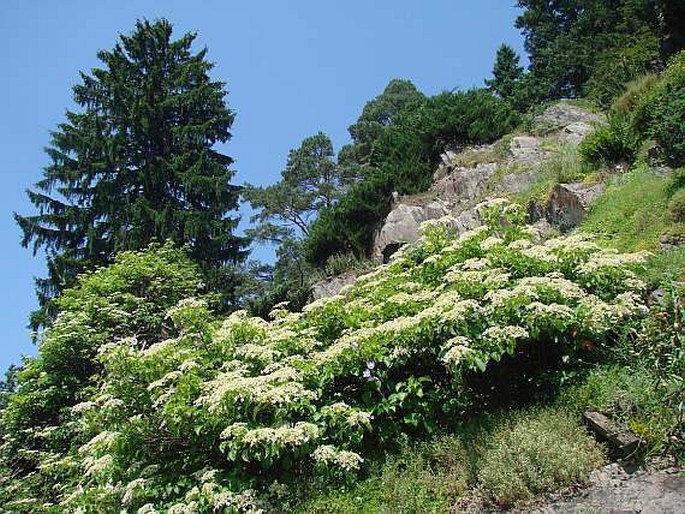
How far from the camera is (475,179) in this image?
13.5 metres

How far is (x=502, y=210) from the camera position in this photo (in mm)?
6898

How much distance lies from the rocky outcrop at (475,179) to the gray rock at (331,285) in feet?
3.16

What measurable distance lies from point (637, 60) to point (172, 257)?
45.8ft

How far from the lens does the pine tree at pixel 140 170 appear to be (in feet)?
55.6

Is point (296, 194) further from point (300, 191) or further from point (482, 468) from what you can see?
point (482, 468)

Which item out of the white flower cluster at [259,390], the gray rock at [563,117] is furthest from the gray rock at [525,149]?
the white flower cluster at [259,390]

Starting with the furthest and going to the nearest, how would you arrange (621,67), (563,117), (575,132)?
(621,67), (563,117), (575,132)

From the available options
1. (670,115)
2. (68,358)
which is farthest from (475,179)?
(68,358)

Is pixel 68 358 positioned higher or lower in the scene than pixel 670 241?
higher

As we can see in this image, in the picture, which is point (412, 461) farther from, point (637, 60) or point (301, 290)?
point (637, 60)

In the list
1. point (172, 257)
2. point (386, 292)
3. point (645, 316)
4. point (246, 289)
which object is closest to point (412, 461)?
point (386, 292)

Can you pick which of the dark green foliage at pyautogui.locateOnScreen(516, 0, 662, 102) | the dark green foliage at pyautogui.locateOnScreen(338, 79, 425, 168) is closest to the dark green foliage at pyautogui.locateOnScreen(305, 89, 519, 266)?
the dark green foliage at pyautogui.locateOnScreen(516, 0, 662, 102)

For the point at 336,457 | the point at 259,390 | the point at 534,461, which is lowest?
the point at 534,461

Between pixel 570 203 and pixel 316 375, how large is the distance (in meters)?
6.38
